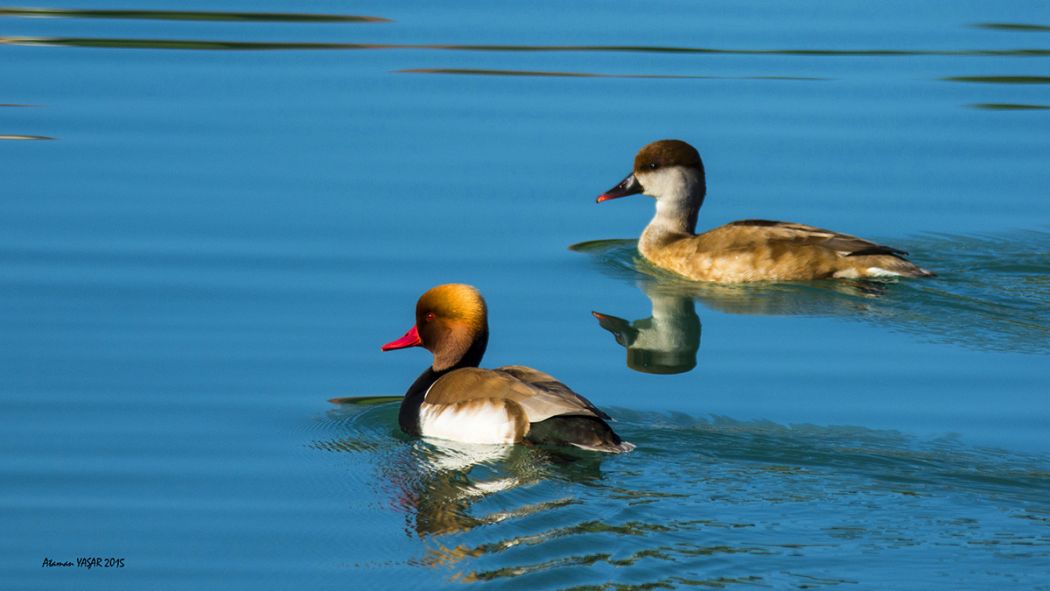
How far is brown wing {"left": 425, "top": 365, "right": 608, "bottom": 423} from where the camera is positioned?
877cm

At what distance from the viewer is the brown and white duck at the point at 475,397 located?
28.7ft

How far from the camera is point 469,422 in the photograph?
9117 mm

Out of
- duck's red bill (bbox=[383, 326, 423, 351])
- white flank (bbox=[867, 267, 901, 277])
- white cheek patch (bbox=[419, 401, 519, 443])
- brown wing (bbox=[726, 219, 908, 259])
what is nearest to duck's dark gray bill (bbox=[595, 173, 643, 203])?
brown wing (bbox=[726, 219, 908, 259])

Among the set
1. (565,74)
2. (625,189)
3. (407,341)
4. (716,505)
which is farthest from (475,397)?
(565,74)

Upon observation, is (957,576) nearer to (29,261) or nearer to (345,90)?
(29,261)

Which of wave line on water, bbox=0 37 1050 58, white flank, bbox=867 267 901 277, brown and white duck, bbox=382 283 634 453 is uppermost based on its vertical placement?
wave line on water, bbox=0 37 1050 58

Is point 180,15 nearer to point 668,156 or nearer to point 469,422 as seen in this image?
point 668,156

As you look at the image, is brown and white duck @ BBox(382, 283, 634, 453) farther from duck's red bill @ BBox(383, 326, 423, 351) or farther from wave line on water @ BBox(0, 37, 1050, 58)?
wave line on water @ BBox(0, 37, 1050, 58)

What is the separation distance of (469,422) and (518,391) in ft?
1.15

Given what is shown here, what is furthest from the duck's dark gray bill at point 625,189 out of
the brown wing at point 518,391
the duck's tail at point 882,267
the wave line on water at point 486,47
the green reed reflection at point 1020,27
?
the green reed reflection at point 1020,27

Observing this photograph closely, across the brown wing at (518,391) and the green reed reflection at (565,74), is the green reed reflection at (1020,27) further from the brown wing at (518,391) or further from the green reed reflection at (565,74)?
the brown wing at (518,391)

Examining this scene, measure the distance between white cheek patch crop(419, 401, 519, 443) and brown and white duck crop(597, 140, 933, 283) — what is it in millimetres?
3797

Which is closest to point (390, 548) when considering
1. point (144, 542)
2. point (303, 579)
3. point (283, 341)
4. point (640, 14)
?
point (303, 579)

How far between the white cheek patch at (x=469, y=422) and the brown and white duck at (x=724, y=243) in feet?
12.5
